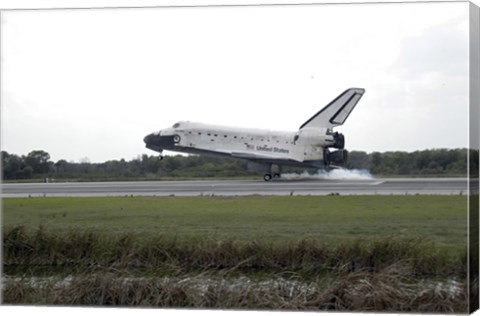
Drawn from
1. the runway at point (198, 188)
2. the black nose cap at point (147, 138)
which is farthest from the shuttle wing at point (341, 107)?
the black nose cap at point (147, 138)

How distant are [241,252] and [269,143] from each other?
2.45 meters

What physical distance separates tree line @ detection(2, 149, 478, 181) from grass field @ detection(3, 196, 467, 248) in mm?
500

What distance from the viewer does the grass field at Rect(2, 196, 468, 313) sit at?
1166cm

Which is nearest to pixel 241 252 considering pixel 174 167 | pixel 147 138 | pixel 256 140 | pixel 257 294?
pixel 257 294

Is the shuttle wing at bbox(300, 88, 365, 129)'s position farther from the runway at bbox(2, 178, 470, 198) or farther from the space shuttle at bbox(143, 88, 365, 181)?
the runway at bbox(2, 178, 470, 198)

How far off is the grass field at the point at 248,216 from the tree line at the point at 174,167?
1.64 ft

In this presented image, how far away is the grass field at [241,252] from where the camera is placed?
1166 cm

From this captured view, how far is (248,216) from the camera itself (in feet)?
48.5

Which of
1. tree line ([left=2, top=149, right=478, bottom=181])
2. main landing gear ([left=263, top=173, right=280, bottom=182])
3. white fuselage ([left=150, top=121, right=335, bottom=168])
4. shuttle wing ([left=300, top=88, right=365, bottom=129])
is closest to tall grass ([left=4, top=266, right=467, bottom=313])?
tree line ([left=2, top=149, right=478, bottom=181])

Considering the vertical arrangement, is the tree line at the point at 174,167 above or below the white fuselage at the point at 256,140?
below

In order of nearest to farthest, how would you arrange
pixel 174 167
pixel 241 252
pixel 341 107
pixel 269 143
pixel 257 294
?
pixel 257 294 < pixel 341 107 < pixel 241 252 < pixel 269 143 < pixel 174 167

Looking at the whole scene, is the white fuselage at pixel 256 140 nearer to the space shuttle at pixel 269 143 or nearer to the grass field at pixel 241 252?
the space shuttle at pixel 269 143

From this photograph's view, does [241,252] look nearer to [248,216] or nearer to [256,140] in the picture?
[248,216]

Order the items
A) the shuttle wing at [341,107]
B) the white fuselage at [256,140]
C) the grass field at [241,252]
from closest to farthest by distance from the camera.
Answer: the grass field at [241,252]
the shuttle wing at [341,107]
the white fuselage at [256,140]
